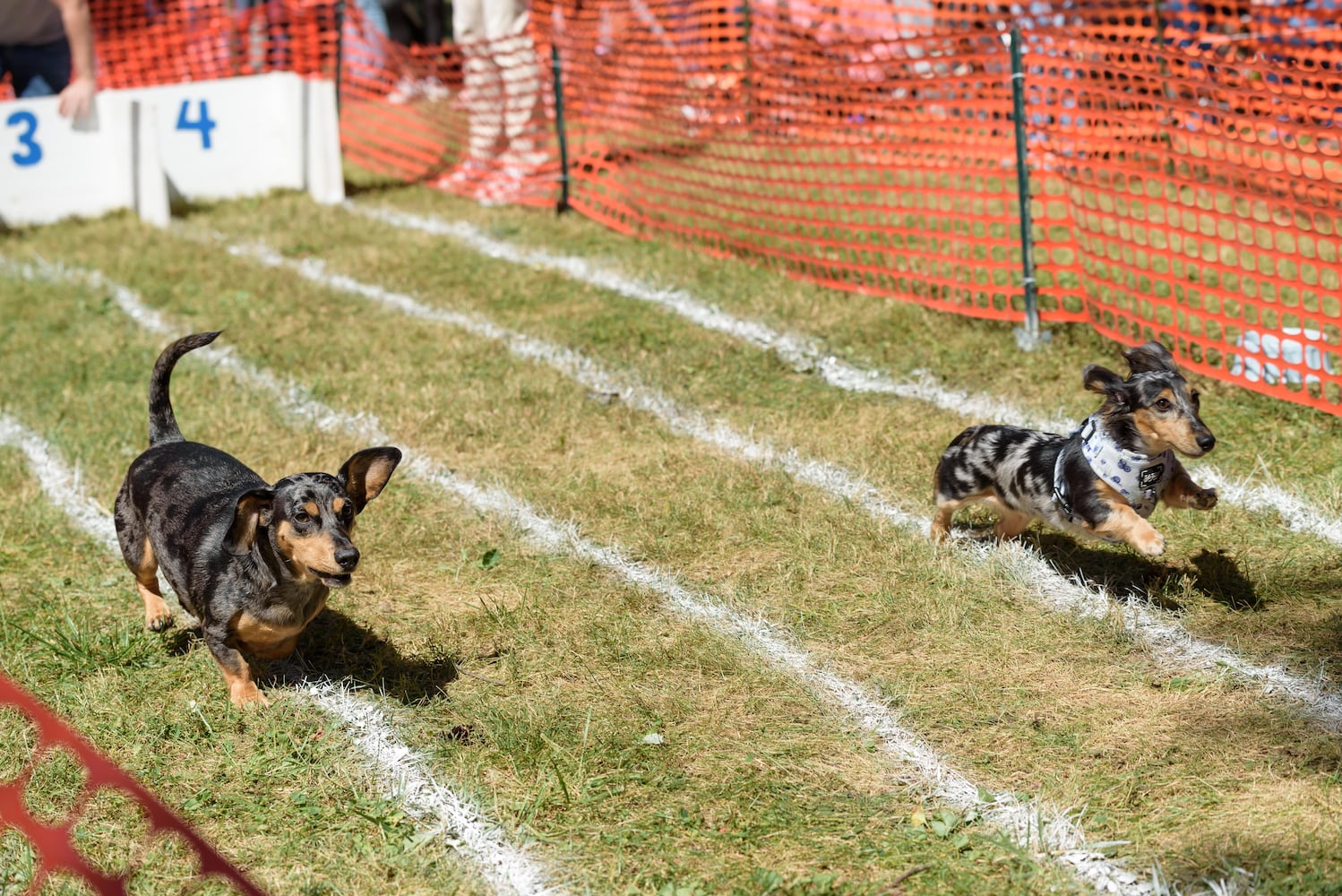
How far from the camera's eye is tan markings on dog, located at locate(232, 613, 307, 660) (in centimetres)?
454

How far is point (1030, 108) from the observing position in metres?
8.55

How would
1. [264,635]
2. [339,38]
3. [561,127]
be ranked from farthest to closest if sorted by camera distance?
[339,38] → [561,127] → [264,635]

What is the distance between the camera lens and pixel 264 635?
15.1ft

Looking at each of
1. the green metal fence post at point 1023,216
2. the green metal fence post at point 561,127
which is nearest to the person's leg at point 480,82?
the green metal fence post at point 561,127

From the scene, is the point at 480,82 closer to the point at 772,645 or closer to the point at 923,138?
the point at 923,138

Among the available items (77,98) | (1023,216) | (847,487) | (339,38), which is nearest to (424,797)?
(847,487)

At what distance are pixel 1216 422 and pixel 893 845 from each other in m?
3.66

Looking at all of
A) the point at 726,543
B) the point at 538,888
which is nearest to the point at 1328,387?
the point at 726,543

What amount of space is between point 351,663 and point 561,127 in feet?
22.3

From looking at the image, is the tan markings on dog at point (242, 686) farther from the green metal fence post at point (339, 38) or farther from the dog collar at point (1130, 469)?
the green metal fence post at point (339, 38)

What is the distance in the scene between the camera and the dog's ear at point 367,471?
4.31 metres

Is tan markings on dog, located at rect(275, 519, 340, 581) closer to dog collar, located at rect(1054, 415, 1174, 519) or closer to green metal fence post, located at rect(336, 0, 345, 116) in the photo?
dog collar, located at rect(1054, 415, 1174, 519)

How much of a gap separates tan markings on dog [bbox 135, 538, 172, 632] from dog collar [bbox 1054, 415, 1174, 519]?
11.2 feet

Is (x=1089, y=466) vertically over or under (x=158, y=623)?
over
